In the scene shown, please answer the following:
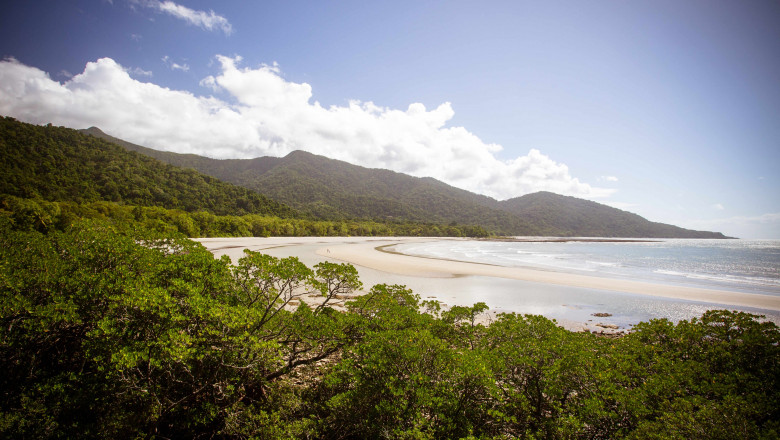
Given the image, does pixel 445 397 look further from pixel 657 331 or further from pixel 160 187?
pixel 160 187

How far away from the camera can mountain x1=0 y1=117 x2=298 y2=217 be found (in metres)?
50.8

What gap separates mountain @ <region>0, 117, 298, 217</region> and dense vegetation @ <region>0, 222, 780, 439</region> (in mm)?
58616

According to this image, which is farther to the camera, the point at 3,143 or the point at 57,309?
the point at 3,143

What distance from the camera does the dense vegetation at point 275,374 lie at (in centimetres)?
389

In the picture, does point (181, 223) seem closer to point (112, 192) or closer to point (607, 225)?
point (112, 192)

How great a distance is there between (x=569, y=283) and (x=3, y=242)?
27778mm

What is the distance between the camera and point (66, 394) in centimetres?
402

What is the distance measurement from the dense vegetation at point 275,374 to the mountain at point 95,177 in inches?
2308

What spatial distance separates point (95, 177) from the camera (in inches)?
2500

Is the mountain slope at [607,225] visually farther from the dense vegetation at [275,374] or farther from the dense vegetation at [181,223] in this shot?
the dense vegetation at [275,374]

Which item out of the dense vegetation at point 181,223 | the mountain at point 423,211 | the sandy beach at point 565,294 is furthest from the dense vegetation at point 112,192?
the mountain at point 423,211

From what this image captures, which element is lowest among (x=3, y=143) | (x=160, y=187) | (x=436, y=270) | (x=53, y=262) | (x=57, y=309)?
(x=436, y=270)

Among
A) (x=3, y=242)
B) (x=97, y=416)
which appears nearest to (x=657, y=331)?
(x=97, y=416)

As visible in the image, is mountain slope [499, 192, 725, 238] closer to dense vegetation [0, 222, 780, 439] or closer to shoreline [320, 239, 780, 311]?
shoreline [320, 239, 780, 311]
